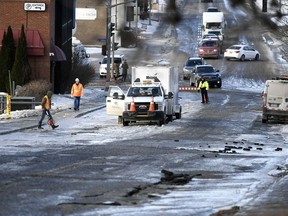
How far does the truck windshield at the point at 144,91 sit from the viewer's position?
36.7 m

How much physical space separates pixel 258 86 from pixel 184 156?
44.6 metres

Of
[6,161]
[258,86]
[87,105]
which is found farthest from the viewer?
[258,86]

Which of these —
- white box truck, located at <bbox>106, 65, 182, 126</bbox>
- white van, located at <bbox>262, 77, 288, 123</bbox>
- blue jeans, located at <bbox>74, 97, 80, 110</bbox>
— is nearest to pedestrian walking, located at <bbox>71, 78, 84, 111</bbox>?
blue jeans, located at <bbox>74, 97, 80, 110</bbox>

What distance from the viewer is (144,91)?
121 ft

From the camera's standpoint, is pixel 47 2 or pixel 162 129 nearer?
pixel 162 129

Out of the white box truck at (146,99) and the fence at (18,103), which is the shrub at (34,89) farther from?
the white box truck at (146,99)

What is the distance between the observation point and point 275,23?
5402 mm

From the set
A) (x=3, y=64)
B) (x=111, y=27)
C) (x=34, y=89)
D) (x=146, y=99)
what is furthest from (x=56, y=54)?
(x=111, y=27)

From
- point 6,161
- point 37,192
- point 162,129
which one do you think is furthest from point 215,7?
point 162,129

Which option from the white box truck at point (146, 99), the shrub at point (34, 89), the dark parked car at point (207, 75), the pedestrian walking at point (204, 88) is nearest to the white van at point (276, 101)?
the white box truck at point (146, 99)

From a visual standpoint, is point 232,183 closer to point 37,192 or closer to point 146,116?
point 37,192

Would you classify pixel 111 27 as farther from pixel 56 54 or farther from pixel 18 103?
pixel 56 54

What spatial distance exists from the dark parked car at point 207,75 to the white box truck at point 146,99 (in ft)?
58.2

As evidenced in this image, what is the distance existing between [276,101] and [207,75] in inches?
779
